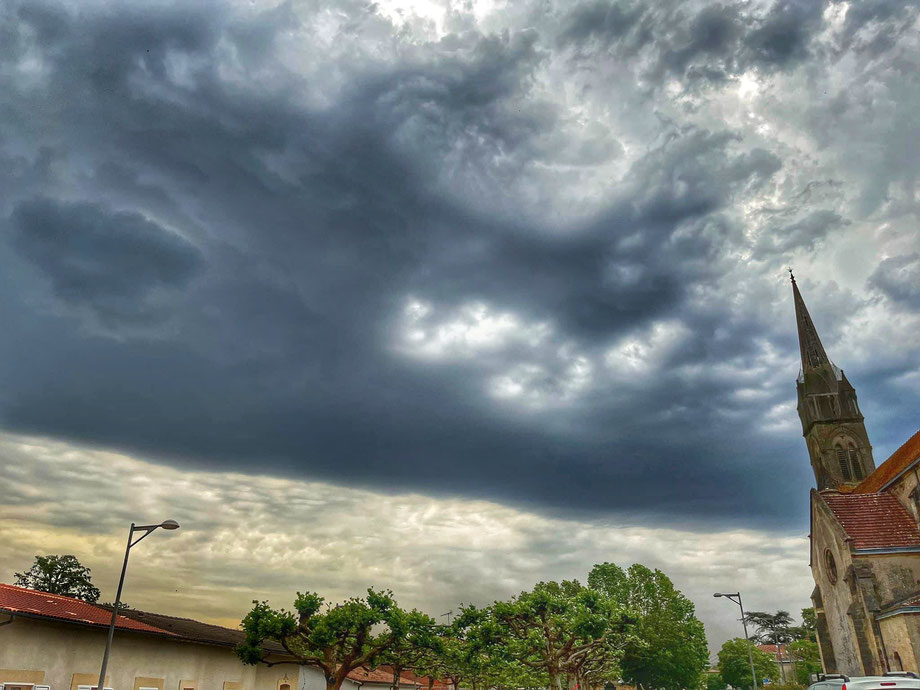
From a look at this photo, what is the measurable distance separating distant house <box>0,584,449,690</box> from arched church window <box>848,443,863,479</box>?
56.1 meters

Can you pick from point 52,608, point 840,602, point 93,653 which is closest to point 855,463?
point 840,602

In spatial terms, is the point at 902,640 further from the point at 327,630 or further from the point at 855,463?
the point at 855,463

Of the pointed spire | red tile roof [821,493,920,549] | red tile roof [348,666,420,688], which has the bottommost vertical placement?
red tile roof [348,666,420,688]

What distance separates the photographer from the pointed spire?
218ft

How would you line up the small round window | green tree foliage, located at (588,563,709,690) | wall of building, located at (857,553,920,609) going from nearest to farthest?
wall of building, located at (857,553,920,609)
the small round window
green tree foliage, located at (588,563,709,690)

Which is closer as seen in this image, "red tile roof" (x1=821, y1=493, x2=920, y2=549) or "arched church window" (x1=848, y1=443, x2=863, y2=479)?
"red tile roof" (x1=821, y1=493, x2=920, y2=549)

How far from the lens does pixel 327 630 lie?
2923 cm

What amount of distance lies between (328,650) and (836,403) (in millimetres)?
57257

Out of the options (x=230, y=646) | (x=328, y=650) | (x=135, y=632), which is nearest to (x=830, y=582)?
(x=328, y=650)

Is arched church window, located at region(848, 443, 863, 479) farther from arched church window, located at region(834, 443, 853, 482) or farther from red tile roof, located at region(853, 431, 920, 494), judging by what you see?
red tile roof, located at region(853, 431, 920, 494)

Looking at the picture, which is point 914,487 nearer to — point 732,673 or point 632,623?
point 632,623

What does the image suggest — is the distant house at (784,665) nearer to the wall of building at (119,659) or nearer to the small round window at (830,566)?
the small round window at (830,566)

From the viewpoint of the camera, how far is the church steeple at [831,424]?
198 feet

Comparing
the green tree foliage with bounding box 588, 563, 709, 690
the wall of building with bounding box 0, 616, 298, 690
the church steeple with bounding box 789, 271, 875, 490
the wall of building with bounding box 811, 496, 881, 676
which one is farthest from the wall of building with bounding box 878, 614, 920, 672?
the green tree foliage with bounding box 588, 563, 709, 690
